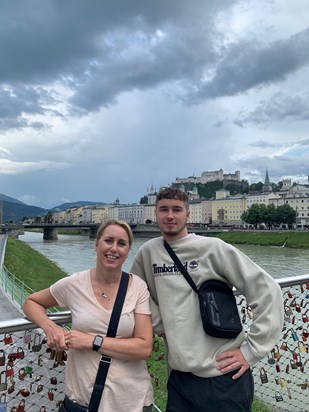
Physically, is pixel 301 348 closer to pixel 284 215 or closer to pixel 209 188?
pixel 284 215

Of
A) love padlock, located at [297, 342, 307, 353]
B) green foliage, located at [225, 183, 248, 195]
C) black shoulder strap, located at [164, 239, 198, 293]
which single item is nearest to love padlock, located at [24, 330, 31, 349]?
black shoulder strap, located at [164, 239, 198, 293]

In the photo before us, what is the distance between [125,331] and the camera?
2.31 metres

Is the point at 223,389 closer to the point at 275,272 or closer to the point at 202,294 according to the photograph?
the point at 202,294

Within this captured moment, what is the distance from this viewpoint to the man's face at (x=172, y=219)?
2631mm

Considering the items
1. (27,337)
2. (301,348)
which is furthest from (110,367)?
(301,348)

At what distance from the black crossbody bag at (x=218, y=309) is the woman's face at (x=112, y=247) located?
1.41 ft

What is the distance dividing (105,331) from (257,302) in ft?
2.88

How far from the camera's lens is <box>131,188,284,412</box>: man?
2.40m

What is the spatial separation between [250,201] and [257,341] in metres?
125

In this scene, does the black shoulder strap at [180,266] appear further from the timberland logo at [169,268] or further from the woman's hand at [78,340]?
the woman's hand at [78,340]

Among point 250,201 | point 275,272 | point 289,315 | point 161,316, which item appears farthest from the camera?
point 250,201

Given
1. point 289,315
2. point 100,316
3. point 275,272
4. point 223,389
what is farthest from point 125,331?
point 275,272

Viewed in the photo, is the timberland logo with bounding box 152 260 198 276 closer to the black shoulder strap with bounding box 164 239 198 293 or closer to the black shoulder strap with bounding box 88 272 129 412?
the black shoulder strap with bounding box 164 239 198 293

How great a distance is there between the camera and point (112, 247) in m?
2.44
